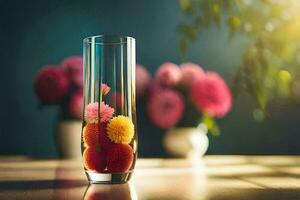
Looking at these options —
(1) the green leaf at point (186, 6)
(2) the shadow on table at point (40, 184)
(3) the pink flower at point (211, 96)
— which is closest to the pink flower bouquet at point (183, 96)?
(3) the pink flower at point (211, 96)

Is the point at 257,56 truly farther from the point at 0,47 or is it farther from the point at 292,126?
the point at 0,47

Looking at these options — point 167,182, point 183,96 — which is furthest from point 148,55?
point 167,182

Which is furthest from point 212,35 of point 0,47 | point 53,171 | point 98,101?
point 98,101

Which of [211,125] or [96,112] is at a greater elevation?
[96,112]

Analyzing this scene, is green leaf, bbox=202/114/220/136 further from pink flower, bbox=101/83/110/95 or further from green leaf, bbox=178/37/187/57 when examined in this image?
pink flower, bbox=101/83/110/95

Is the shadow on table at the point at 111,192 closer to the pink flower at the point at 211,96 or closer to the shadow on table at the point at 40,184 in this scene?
the shadow on table at the point at 40,184

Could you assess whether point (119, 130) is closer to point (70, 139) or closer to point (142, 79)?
point (70, 139)
